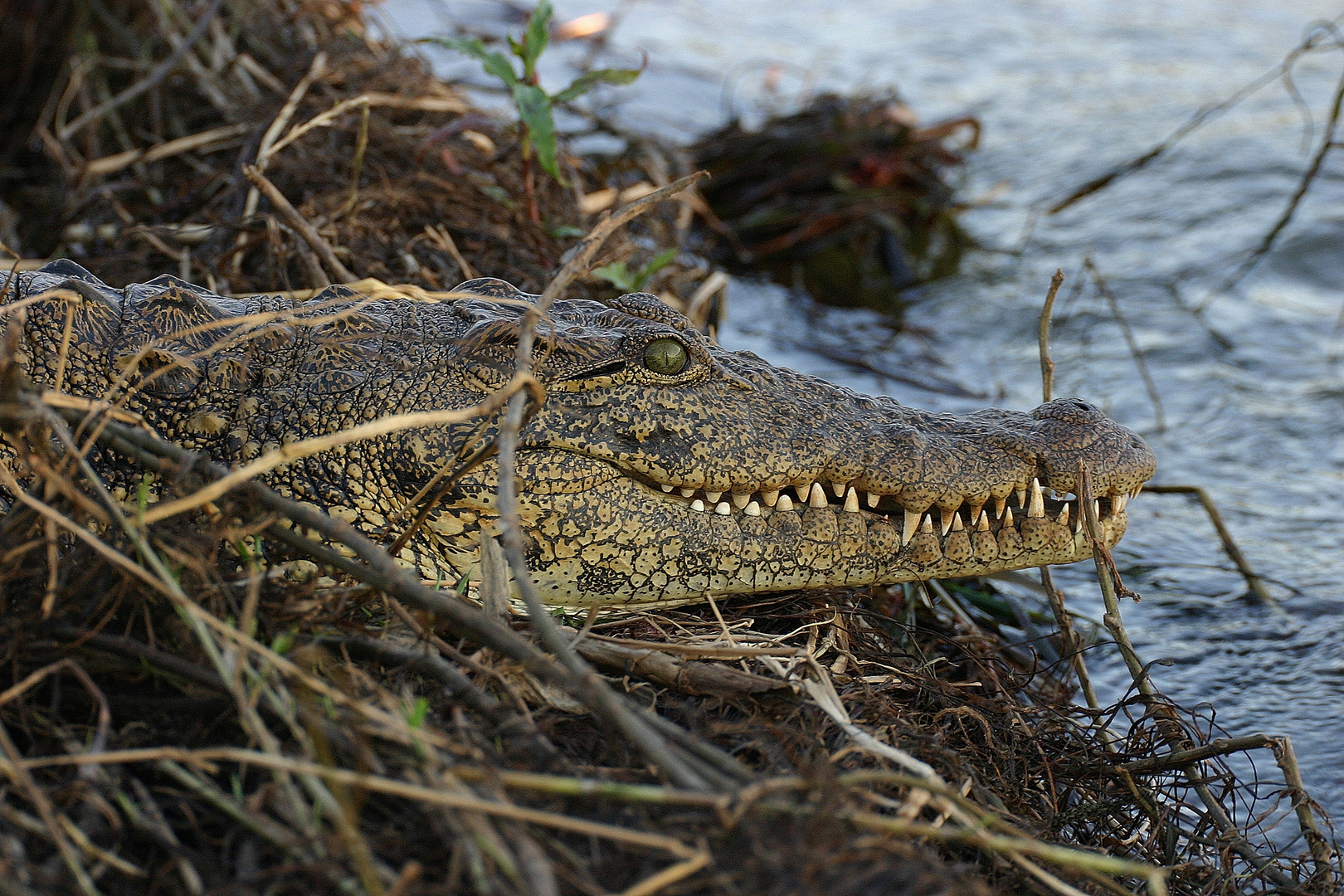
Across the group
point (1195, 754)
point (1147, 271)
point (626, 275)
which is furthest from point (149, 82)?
point (1147, 271)

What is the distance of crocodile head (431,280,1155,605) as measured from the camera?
102 inches

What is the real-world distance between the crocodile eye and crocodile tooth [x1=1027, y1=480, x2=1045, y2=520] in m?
0.90

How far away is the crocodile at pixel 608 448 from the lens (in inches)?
99.7

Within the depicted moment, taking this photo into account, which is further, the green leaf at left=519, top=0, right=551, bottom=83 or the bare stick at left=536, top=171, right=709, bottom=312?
the green leaf at left=519, top=0, right=551, bottom=83

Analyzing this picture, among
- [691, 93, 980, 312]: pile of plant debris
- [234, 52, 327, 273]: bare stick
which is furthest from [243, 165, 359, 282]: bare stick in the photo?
[691, 93, 980, 312]: pile of plant debris

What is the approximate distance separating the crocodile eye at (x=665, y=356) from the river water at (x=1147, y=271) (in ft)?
6.33

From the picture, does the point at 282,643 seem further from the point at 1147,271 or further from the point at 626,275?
the point at 1147,271

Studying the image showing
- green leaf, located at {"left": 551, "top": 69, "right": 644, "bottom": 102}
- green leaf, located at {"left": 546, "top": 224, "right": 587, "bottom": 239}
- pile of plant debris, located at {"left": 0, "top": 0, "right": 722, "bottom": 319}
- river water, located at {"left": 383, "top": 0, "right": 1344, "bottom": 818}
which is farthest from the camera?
green leaf, located at {"left": 546, "top": 224, "right": 587, "bottom": 239}

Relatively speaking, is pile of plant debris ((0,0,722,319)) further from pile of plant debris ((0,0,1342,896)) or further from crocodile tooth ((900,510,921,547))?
→ crocodile tooth ((900,510,921,547))

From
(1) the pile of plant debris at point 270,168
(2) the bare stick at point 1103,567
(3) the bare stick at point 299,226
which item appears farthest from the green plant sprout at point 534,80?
(2) the bare stick at point 1103,567

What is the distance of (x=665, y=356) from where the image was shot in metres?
2.64

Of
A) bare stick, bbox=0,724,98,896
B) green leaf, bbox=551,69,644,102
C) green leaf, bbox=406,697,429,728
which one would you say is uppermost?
green leaf, bbox=551,69,644,102

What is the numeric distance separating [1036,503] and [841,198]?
4.87 m

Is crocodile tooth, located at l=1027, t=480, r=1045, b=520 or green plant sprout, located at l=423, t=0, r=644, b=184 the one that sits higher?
green plant sprout, located at l=423, t=0, r=644, b=184
